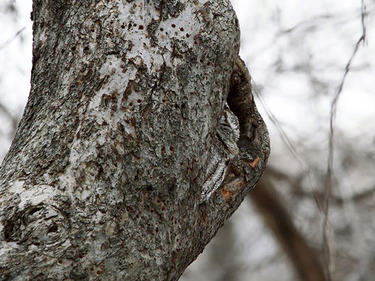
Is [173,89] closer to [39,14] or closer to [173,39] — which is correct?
[173,39]

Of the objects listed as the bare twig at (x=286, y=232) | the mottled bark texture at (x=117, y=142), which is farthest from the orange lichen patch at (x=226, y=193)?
the bare twig at (x=286, y=232)

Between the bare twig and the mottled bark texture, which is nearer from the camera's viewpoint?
the mottled bark texture

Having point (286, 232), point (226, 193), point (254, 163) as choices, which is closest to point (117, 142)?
point (226, 193)

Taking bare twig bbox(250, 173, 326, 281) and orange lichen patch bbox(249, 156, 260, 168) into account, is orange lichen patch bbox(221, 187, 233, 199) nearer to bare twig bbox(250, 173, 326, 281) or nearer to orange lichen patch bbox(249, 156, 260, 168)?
orange lichen patch bbox(249, 156, 260, 168)

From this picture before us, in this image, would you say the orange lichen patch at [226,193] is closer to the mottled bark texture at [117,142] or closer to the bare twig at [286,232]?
the mottled bark texture at [117,142]

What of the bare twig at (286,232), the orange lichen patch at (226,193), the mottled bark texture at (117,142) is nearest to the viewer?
the mottled bark texture at (117,142)

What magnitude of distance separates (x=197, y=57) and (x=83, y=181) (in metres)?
0.33

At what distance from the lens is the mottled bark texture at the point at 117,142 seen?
0.81 metres

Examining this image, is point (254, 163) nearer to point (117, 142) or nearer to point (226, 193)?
point (226, 193)

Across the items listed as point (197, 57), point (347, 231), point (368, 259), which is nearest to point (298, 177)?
point (347, 231)

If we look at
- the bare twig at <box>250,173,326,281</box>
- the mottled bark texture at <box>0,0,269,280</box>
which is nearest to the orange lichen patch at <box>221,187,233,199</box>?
the mottled bark texture at <box>0,0,269,280</box>

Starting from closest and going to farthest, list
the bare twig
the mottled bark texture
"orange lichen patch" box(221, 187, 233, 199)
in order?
the mottled bark texture
"orange lichen patch" box(221, 187, 233, 199)
the bare twig

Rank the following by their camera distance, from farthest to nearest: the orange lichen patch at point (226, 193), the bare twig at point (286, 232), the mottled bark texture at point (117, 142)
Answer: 1. the bare twig at point (286, 232)
2. the orange lichen patch at point (226, 193)
3. the mottled bark texture at point (117, 142)

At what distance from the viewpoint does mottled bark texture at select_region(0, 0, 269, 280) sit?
812 millimetres
